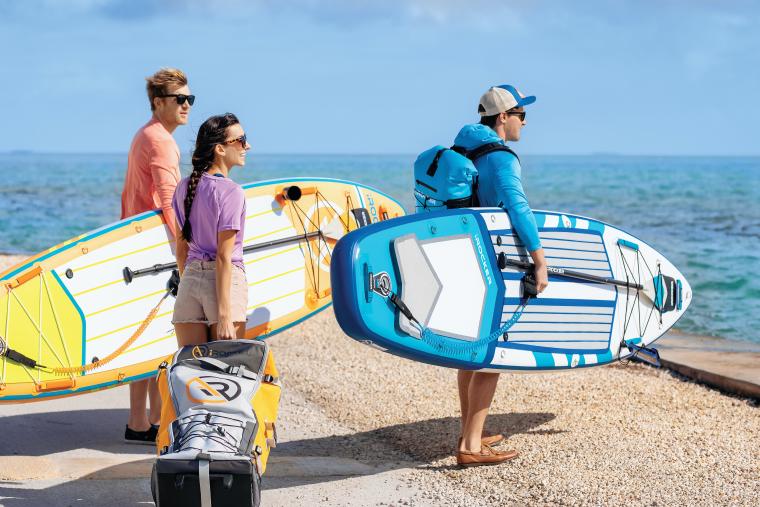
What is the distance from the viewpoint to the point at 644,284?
18.6 ft

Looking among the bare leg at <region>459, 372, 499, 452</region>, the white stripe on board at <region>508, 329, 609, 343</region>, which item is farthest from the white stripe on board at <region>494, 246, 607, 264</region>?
the bare leg at <region>459, 372, 499, 452</region>

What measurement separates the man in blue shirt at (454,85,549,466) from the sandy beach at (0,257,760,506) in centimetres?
14

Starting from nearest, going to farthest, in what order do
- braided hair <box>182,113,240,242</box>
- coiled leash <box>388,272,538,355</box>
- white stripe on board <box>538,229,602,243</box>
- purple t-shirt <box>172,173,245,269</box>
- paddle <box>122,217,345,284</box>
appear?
→ purple t-shirt <box>172,173,245,269</box>
braided hair <box>182,113,240,242</box>
coiled leash <box>388,272,538,355</box>
white stripe on board <box>538,229,602,243</box>
paddle <box>122,217,345,284</box>

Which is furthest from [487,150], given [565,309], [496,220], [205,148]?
[205,148]

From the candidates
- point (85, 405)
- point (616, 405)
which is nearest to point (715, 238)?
point (616, 405)

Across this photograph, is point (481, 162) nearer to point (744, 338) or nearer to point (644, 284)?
point (644, 284)

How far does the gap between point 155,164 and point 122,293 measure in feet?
2.76

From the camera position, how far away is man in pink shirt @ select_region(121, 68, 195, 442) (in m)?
4.86

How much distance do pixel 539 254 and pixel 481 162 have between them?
0.53 metres

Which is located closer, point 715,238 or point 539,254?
point 539,254

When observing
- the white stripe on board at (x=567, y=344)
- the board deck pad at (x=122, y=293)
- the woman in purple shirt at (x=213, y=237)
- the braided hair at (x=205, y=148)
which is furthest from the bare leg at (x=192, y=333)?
the white stripe on board at (x=567, y=344)

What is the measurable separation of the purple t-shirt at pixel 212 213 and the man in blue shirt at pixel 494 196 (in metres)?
1.27

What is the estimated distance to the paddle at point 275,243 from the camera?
530cm

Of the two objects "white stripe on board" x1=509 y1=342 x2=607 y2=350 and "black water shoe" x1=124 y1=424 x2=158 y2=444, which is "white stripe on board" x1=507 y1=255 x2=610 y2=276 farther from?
"black water shoe" x1=124 y1=424 x2=158 y2=444
